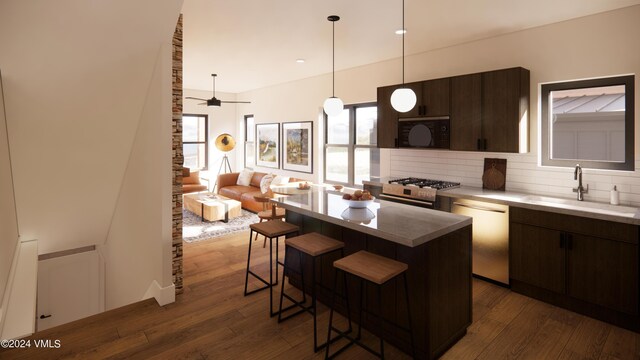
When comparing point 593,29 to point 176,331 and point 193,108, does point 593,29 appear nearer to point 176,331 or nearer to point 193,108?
point 176,331

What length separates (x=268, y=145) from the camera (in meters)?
8.23

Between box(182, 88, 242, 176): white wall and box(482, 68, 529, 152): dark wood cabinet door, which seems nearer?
box(482, 68, 529, 152): dark wood cabinet door

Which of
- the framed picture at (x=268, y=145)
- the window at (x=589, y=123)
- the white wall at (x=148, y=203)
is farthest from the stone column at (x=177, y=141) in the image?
the framed picture at (x=268, y=145)

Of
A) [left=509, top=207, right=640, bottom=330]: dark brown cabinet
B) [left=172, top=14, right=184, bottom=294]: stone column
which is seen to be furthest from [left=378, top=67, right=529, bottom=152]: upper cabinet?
[left=172, top=14, right=184, bottom=294]: stone column

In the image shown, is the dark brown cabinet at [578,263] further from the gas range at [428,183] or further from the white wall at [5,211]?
the white wall at [5,211]

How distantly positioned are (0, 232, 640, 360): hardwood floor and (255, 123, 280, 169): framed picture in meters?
4.76

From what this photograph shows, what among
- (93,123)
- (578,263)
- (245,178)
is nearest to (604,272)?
(578,263)

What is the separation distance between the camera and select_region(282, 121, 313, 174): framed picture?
6914 millimetres

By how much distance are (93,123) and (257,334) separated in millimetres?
2564

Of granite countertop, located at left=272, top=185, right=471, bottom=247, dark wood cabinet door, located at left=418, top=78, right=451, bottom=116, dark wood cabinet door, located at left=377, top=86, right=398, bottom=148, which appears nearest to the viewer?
granite countertop, located at left=272, top=185, right=471, bottom=247

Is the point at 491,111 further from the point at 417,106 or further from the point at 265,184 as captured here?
the point at 265,184

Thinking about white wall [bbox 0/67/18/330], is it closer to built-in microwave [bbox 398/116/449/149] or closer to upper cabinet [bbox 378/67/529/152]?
built-in microwave [bbox 398/116/449/149]

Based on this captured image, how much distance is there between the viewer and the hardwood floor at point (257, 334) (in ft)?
8.34

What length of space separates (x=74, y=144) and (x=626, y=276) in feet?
16.9
